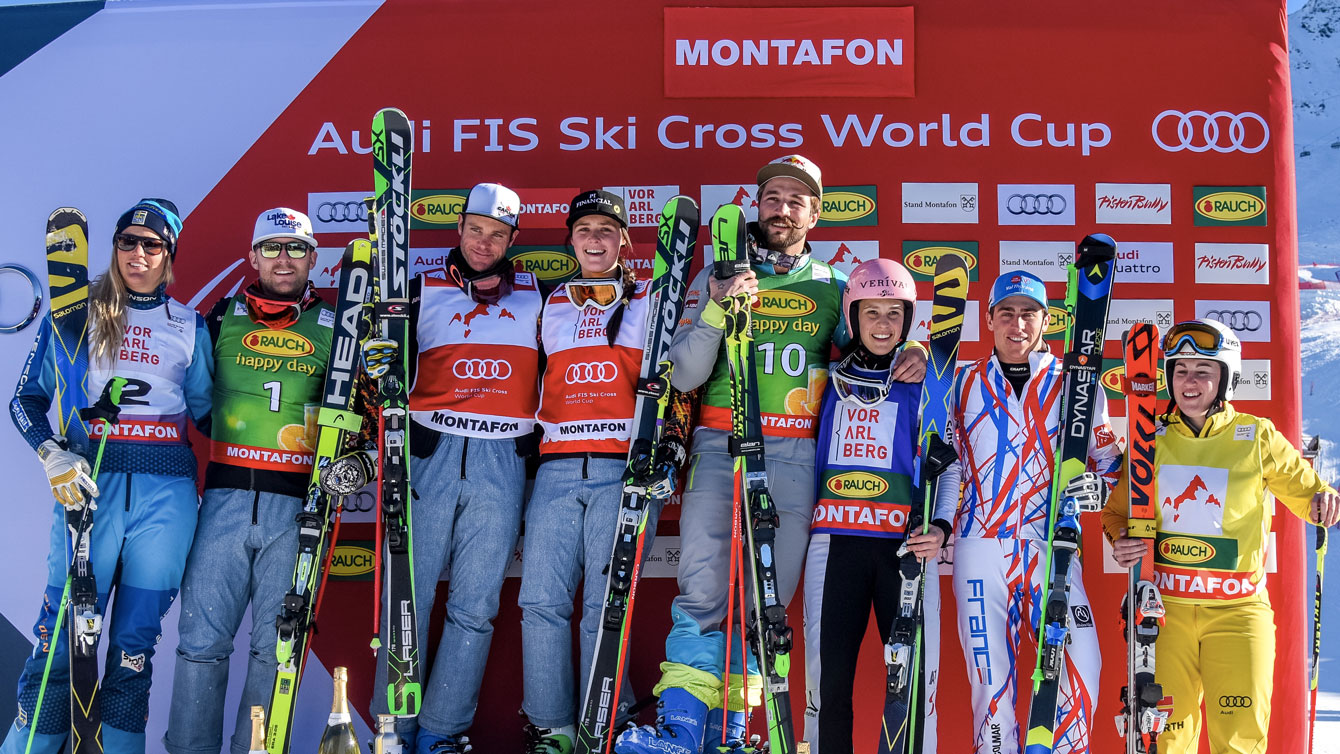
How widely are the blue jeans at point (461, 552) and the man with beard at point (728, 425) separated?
801 mm

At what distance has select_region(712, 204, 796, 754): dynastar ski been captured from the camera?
3887 mm

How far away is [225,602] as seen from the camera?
4.23 m

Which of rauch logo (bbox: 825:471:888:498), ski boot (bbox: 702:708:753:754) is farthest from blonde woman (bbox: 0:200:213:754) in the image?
rauch logo (bbox: 825:471:888:498)

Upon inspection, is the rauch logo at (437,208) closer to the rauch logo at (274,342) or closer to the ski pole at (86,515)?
the rauch logo at (274,342)

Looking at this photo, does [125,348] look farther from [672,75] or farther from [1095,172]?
[1095,172]

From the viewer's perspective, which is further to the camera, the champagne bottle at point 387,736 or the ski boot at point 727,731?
the ski boot at point 727,731

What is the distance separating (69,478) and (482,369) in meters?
1.68

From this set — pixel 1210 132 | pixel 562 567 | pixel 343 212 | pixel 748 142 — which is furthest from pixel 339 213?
pixel 1210 132

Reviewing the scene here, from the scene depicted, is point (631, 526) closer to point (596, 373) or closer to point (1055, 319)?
point (596, 373)

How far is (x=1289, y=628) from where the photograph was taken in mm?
4891

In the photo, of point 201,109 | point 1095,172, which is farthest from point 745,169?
point 201,109

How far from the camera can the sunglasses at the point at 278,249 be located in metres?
4.43

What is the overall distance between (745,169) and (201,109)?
2.89m

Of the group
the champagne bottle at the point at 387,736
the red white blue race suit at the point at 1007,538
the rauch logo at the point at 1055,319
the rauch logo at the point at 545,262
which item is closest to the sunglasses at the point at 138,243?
the rauch logo at the point at 545,262
